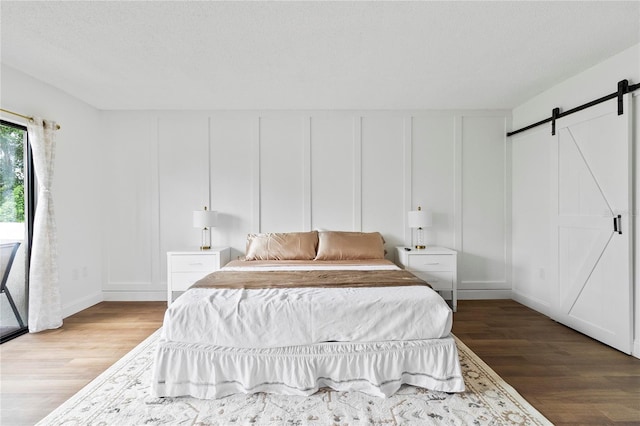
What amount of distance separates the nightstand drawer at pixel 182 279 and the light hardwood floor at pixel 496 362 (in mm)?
368

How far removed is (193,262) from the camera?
3.83 m

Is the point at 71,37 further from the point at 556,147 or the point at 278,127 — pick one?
the point at 556,147

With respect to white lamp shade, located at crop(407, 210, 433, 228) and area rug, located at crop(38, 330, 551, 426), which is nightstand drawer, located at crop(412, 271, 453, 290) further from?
area rug, located at crop(38, 330, 551, 426)

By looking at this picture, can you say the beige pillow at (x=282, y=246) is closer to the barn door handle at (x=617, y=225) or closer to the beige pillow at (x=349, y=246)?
the beige pillow at (x=349, y=246)

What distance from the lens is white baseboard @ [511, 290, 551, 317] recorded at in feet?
12.0

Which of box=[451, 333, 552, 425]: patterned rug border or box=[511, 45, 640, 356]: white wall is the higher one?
box=[511, 45, 640, 356]: white wall

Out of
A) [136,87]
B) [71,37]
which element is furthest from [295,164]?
[71,37]

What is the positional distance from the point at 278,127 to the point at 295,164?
1.84 feet

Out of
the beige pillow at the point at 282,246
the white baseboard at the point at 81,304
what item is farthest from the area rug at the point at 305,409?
the white baseboard at the point at 81,304

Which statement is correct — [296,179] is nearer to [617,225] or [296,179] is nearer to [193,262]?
[193,262]

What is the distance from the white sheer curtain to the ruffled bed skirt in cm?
211

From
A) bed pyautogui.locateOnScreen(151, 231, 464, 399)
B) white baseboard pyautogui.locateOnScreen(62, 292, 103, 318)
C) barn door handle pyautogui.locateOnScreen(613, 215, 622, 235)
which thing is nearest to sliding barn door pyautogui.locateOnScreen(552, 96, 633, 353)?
barn door handle pyautogui.locateOnScreen(613, 215, 622, 235)

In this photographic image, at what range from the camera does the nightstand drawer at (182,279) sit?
3.81 metres

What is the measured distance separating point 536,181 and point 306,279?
314 centimetres
